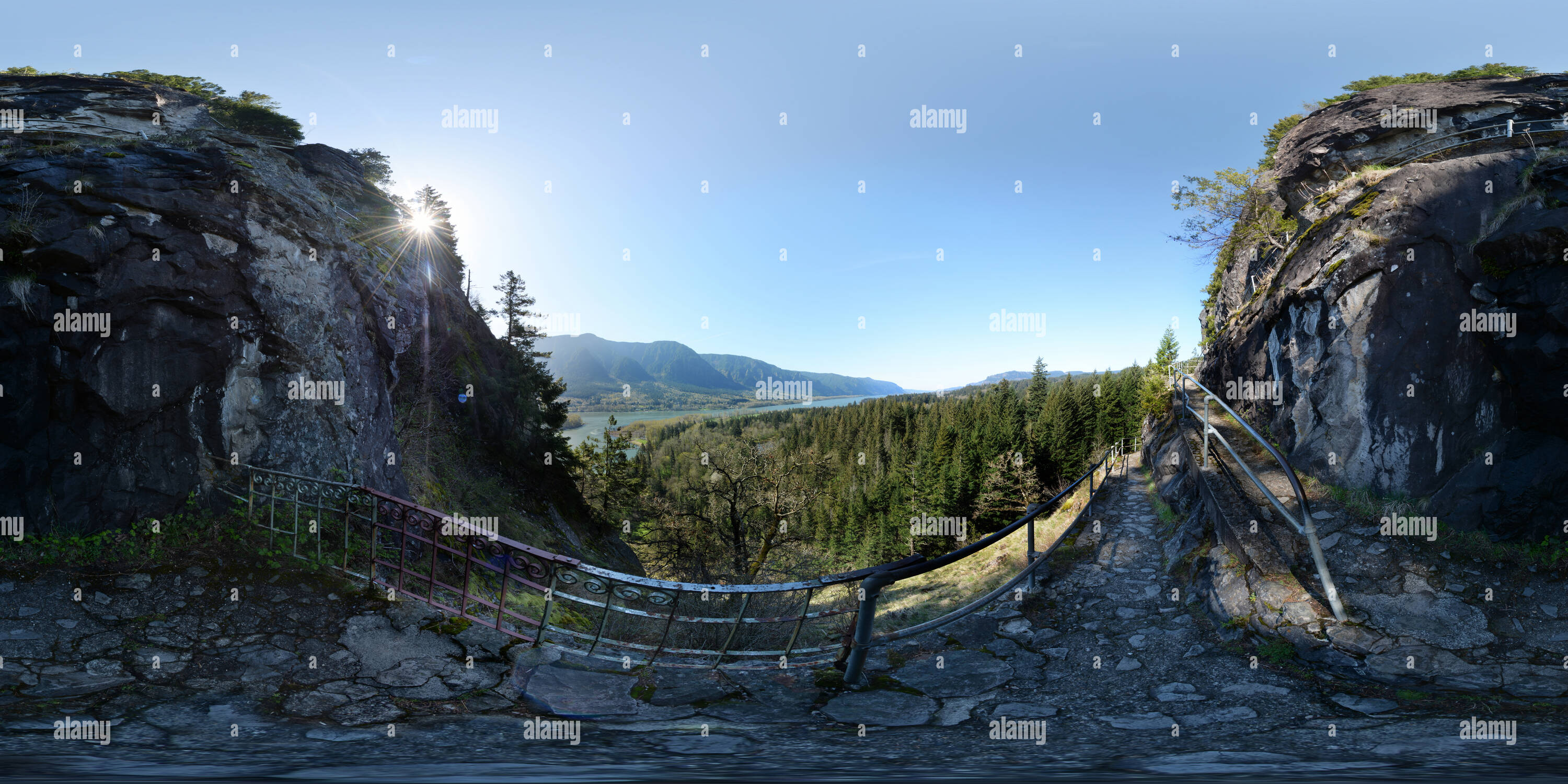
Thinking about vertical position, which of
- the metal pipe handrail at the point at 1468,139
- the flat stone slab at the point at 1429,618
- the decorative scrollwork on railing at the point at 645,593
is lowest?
the flat stone slab at the point at 1429,618

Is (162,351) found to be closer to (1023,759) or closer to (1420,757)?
(1023,759)

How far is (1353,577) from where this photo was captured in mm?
5992

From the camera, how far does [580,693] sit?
4.61 metres

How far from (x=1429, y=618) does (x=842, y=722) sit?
18.4 feet

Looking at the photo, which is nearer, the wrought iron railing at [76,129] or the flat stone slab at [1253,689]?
the flat stone slab at [1253,689]

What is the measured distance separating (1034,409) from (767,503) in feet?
115

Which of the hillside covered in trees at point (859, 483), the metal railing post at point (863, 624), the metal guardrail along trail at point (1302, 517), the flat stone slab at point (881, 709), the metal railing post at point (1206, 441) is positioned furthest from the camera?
the hillside covered in trees at point (859, 483)

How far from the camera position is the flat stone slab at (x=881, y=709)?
165 inches

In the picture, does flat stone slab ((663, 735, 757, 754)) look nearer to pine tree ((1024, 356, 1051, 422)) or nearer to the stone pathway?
the stone pathway

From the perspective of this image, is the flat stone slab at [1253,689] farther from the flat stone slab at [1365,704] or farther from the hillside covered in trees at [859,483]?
the hillside covered in trees at [859,483]

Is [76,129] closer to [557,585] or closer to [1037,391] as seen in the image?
[557,585]

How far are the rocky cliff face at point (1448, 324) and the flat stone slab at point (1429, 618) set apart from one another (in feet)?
4.49

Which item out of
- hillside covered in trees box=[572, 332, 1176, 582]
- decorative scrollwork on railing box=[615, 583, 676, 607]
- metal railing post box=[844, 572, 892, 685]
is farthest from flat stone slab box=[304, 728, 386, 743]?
hillside covered in trees box=[572, 332, 1176, 582]

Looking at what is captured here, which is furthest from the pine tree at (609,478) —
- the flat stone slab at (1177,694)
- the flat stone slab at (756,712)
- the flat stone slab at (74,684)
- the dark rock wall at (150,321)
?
the flat stone slab at (1177,694)
